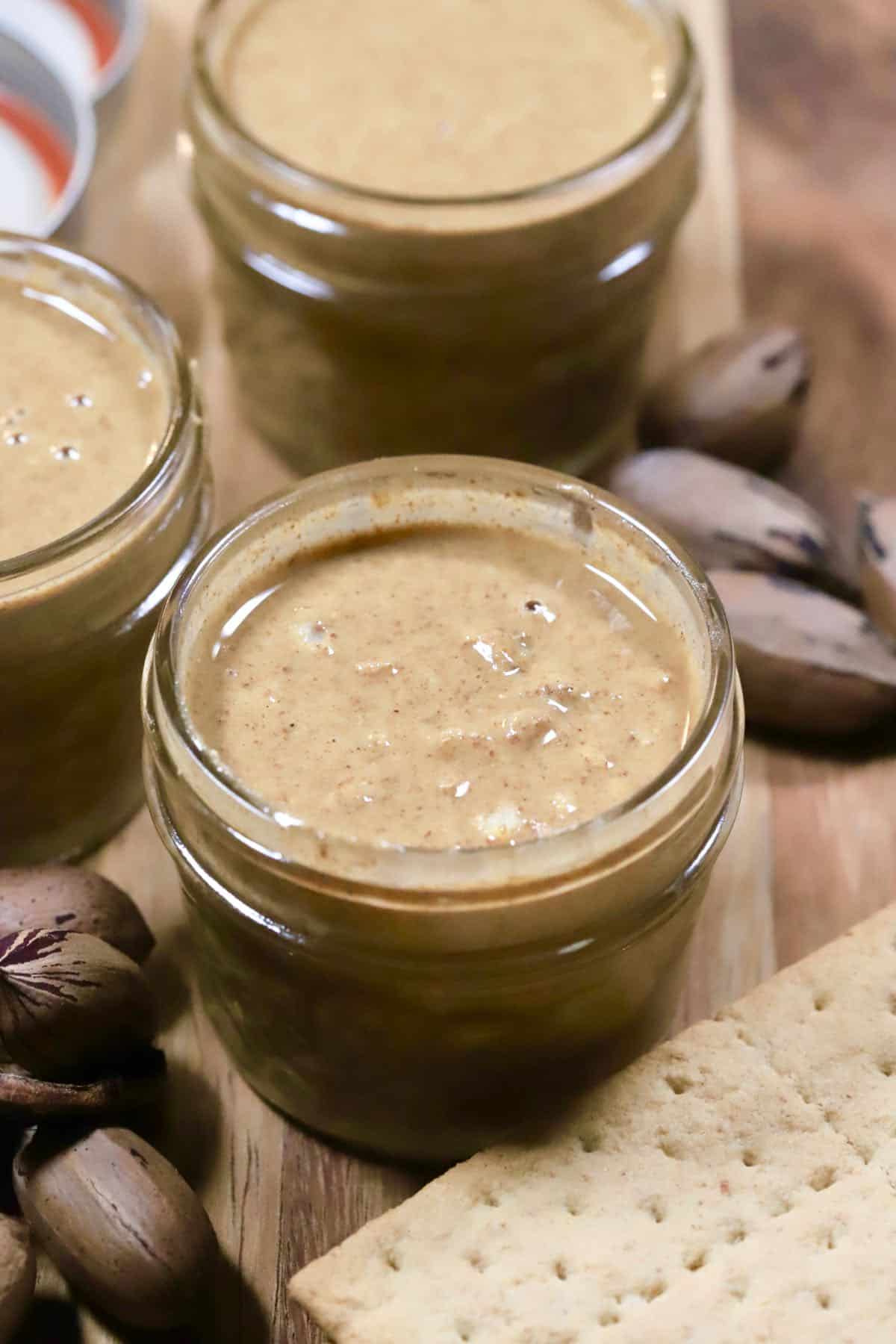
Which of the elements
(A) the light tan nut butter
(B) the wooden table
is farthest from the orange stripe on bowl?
(A) the light tan nut butter

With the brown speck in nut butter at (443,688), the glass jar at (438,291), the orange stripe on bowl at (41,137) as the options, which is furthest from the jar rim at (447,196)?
the brown speck in nut butter at (443,688)

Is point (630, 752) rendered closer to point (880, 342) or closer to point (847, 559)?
point (847, 559)

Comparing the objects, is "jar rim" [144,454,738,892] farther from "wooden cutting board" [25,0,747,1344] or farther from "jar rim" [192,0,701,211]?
"jar rim" [192,0,701,211]

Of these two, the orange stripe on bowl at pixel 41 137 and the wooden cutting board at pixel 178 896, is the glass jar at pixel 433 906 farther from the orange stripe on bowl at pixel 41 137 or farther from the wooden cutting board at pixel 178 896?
the orange stripe on bowl at pixel 41 137

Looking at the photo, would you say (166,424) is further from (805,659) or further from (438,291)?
(805,659)

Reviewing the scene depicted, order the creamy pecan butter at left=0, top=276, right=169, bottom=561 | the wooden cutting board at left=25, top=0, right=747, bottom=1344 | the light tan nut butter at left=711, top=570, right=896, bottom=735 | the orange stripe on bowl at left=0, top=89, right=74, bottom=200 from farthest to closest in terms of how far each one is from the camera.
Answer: the orange stripe on bowl at left=0, top=89, right=74, bottom=200, the light tan nut butter at left=711, top=570, right=896, bottom=735, the creamy pecan butter at left=0, top=276, right=169, bottom=561, the wooden cutting board at left=25, top=0, right=747, bottom=1344

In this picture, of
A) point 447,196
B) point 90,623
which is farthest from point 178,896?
point 447,196
